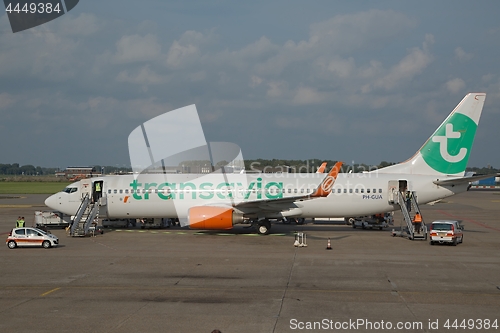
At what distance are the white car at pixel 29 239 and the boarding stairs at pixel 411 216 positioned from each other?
75.5 ft

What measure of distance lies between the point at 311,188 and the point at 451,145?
10.9 m

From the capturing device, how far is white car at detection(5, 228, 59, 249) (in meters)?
28.8

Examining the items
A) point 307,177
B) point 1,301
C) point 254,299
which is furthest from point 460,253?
point 1,301

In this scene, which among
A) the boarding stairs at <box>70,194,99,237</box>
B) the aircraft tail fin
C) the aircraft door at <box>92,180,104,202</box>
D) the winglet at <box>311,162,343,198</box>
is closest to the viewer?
the winglet at <box>311,162,343,198</box>

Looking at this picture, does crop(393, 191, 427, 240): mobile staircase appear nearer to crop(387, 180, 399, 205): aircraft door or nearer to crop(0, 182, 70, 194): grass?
crop(387, 180, 399, 205): aircraft door

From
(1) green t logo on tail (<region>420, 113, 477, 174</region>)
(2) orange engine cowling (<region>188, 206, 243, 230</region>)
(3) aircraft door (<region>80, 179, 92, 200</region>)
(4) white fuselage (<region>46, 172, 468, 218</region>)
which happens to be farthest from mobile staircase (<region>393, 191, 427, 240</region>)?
(3) aircraft door (<region>80, 179, 92, 200</region>)

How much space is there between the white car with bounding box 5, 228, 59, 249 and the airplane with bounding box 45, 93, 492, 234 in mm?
8044

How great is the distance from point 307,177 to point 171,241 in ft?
37.7

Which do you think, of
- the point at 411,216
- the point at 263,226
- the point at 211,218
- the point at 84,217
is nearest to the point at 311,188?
the point at 263,226

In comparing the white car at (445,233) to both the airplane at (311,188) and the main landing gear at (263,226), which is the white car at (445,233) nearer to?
the airplane at (311,188)

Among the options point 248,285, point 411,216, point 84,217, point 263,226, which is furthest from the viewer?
point 84,217

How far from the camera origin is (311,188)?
1439 inches

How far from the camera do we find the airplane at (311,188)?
35906 mm

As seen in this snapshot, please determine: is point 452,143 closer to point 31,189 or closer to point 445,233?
point 445,233
